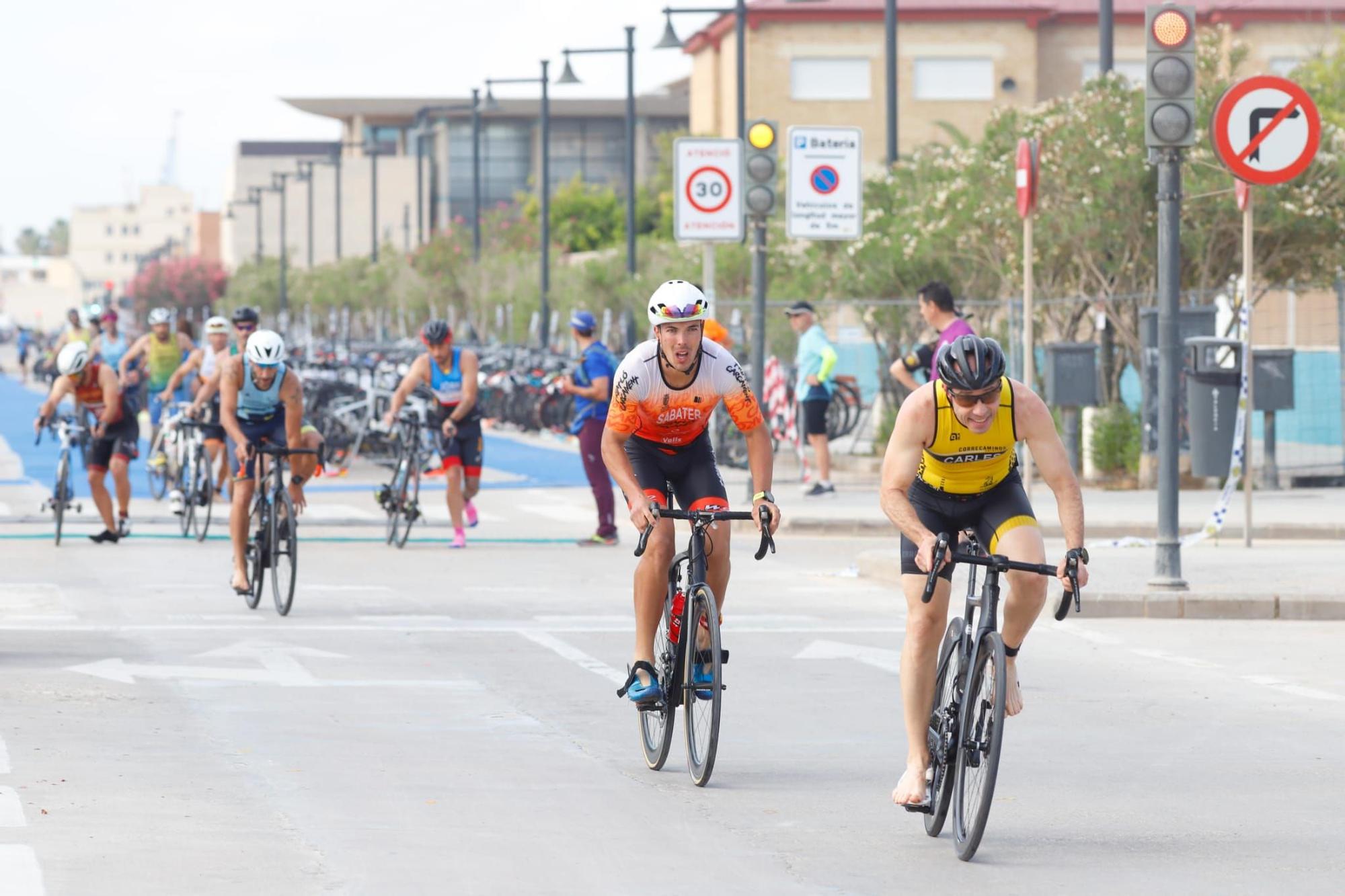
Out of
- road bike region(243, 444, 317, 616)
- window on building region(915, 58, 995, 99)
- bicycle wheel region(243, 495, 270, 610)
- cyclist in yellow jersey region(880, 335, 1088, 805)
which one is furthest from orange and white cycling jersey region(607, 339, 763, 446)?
window on building region(915, 58, 995, 99)

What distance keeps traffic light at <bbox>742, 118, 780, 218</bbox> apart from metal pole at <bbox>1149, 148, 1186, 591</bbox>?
721cm

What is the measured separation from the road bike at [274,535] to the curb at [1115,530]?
6.45 meters

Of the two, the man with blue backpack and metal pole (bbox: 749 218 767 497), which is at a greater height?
metal pole (bbox: 749 218 767 497)

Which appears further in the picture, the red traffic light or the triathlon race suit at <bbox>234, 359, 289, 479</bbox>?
the triathlon race suit at <bbox>234, 359, 289, 479</bbox>

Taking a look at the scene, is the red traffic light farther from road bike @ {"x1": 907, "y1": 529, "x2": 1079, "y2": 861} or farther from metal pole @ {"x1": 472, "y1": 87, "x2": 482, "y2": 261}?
metal pole @ {"x1": 472, "y1": 87, "x2": 482, "y2": 261}

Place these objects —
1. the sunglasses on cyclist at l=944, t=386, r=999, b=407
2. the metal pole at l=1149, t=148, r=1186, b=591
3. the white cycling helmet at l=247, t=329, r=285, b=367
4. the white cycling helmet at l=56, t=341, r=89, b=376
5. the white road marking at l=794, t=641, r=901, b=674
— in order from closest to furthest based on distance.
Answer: the sunglasses on cyclist at l=944, t=386, r=999, b=407, the white road marking at l=794, t=641, r=901, b=674, the metal pole at l=1149, t=148, r=1186, b=591, the white cycling helmet at l=247, t=329, r=285, b=367, the white cycling helmet at l=56, t=341, r=89, b=376

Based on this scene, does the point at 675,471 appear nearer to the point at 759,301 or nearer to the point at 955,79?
the point at 759,301

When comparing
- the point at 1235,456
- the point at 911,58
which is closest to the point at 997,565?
the point at 1235,456

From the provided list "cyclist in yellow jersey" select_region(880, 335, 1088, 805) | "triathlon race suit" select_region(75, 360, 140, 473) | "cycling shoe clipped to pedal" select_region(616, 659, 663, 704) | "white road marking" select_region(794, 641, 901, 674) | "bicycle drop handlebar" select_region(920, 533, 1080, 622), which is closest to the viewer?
"bicycle drop handlebar" select_region(920, 533, 1080, 622)

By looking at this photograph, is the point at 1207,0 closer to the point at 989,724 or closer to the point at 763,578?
the point at 763,578

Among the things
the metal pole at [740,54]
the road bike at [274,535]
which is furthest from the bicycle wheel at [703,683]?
the metal pole at [740,54]

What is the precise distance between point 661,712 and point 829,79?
209 ft

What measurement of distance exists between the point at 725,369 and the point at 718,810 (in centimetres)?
183

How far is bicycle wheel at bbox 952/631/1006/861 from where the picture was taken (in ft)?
23.4
